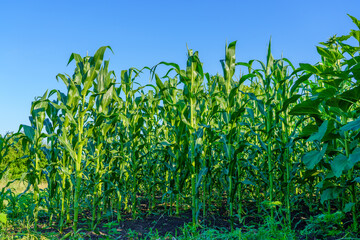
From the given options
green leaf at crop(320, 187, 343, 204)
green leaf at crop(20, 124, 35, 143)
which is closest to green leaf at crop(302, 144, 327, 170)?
green leaf at crop(320, 187, 343, 204)

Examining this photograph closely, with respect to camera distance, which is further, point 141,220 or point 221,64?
point 141,220

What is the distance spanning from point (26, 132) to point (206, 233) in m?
2.72

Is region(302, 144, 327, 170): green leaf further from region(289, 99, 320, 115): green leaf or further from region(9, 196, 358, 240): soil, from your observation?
region(9, 196, 358, 240): soil

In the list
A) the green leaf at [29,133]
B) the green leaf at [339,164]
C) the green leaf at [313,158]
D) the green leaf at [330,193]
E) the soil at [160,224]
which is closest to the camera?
the green leaf at [339,164]

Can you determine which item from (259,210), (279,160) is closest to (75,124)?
(279,160)

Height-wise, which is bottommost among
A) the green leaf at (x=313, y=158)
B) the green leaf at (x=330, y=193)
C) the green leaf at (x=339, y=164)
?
the green leaf at (x=330, y=193)

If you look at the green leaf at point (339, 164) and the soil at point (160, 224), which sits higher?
the green leaf at point (339, 164)

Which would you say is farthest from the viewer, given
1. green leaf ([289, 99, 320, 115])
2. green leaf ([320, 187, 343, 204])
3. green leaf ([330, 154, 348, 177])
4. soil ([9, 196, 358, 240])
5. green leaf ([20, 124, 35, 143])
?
green leaf ([20, 124, 35, 143])

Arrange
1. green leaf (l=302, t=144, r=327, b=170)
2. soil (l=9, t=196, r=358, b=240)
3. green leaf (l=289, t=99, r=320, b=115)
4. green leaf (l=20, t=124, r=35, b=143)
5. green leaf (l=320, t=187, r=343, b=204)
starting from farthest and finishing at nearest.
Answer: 1. green leaf (l=20, t=124, r=35, b=143)
2. soil (l=9, t=196, r=358, b=240)
3. green leaf (l=320, t=187, r=343, b=204)
4. green leaf (l=289, t=99, r=320, b=115)
5. green leaf (l=302, t=144, r=327, b=170)

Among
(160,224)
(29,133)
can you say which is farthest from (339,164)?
(29,133)

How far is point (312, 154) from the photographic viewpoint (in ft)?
8.39

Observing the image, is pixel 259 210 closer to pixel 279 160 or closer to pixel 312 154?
pixel 279 160

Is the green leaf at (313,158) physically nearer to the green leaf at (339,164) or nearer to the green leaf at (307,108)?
the green leaf at (339,164)

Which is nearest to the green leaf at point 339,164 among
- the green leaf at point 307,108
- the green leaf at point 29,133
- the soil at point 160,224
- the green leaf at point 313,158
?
the green leaf at point 313,158
